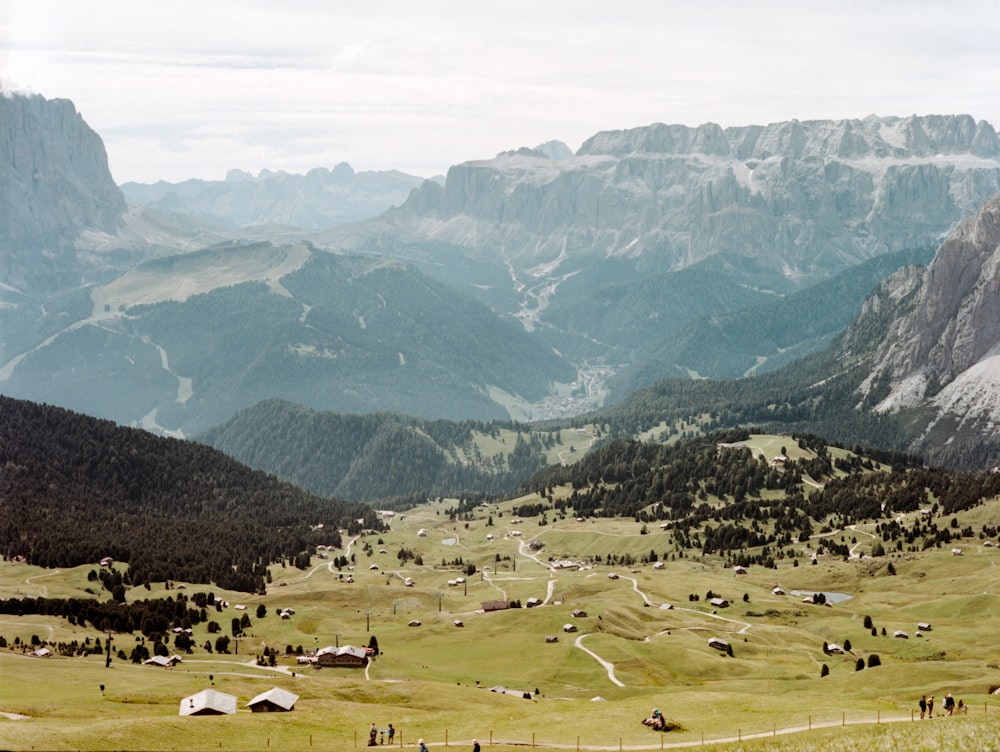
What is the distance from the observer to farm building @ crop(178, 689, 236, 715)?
129 meters

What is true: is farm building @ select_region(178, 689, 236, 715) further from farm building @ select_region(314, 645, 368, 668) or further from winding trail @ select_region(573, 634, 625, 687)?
winding trail @ select_region(573, 634, 625, 687)

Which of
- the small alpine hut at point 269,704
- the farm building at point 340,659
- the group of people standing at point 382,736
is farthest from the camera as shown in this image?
the farm building at point 340,659

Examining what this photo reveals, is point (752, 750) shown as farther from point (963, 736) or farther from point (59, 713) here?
point (59, 713)

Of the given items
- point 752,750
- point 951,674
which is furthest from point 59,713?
point 951,674

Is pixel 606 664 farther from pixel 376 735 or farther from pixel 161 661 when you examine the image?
pixel 376 735

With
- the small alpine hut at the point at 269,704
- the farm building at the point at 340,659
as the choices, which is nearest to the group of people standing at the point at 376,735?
the small alpine hut at the point at 269,704

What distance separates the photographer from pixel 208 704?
130m

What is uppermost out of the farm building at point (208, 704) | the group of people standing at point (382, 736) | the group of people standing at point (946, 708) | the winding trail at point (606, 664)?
the group of people standing at point (946, 708)

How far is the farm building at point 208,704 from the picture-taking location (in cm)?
12925

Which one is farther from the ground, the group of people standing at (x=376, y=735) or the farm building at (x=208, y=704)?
the group of people standing at (x=376, y=735)

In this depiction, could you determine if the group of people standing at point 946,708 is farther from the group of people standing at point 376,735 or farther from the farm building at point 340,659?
the farm building at point 340,659

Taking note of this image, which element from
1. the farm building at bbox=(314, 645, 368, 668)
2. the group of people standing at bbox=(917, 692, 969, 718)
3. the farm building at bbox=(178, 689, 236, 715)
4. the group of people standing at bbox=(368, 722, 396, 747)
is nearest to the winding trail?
the farm building at bbox=(314, 645, 368, 668)

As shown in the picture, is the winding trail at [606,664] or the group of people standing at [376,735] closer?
the group of people standing at [376,735]

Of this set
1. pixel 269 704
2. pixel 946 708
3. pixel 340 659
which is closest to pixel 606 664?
pixel 340 659
